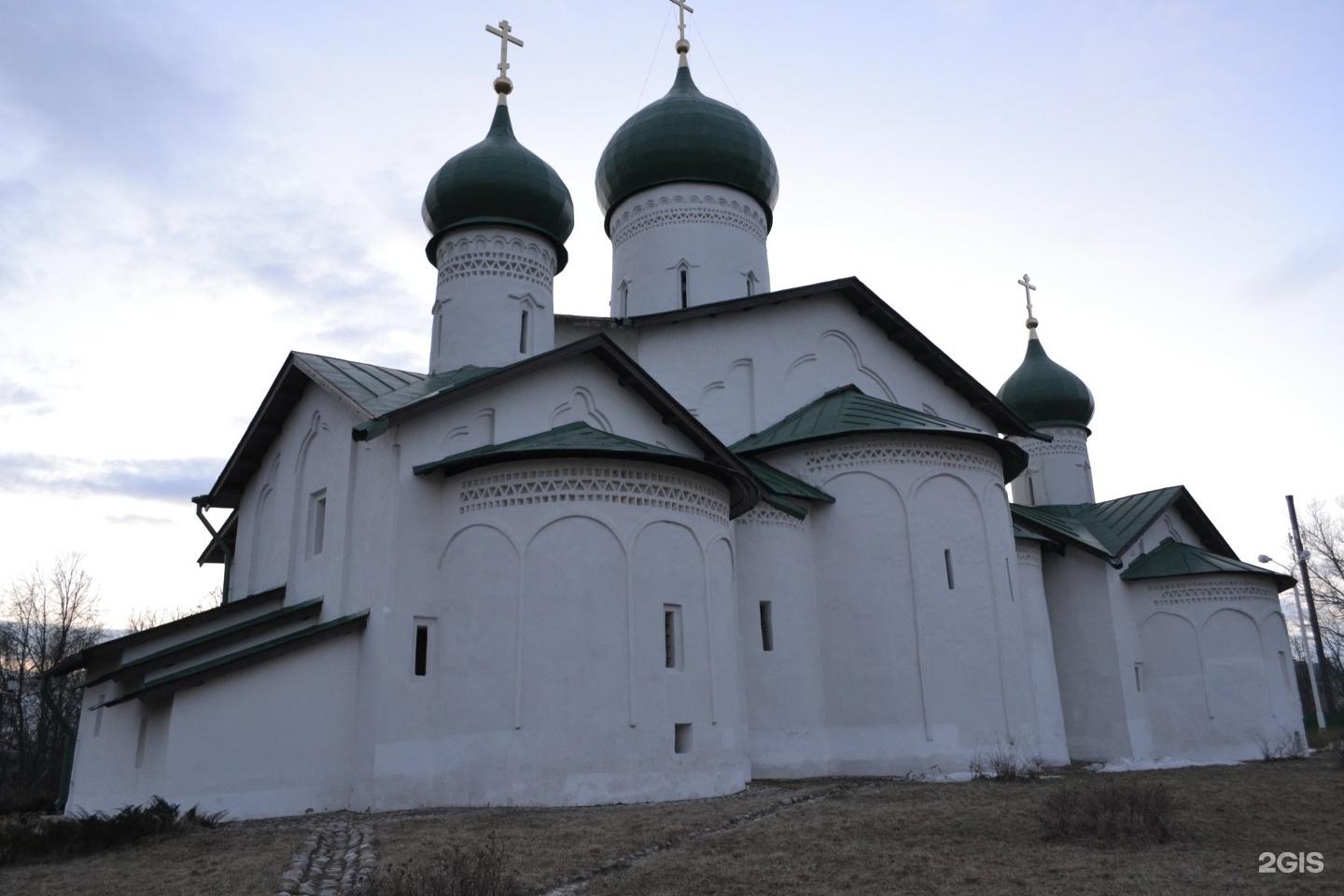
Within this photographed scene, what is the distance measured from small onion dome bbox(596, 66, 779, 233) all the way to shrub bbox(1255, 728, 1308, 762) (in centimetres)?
1304

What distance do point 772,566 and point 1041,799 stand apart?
5.24 m

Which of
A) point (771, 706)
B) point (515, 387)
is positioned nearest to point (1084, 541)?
point (771, 706)

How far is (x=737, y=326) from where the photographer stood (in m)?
16.5

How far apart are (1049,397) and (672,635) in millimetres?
15324

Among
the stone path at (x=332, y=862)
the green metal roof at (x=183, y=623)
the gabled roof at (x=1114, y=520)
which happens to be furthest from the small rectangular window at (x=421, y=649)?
the gabled roof at (x=1114, y=520)

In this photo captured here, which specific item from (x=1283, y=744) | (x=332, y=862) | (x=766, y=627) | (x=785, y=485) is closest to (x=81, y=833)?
(x=332, y=862)

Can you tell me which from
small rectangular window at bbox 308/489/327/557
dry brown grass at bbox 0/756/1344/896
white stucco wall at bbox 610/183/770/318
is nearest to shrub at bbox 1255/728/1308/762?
dry brown grass at bbox 0/756/1344/896

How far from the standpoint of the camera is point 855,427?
14.6m

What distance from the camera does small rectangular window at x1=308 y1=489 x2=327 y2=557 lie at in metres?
12.7

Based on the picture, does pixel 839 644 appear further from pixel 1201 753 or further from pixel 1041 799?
pixel 1201 753

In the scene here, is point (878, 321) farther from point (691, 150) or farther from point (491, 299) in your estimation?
point (491, 299)

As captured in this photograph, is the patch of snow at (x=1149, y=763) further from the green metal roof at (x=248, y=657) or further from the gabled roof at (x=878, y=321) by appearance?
the green metal roof at (x=248, y=657)

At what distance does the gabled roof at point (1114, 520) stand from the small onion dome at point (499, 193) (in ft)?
31.8

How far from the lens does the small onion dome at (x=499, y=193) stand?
50.6ft
